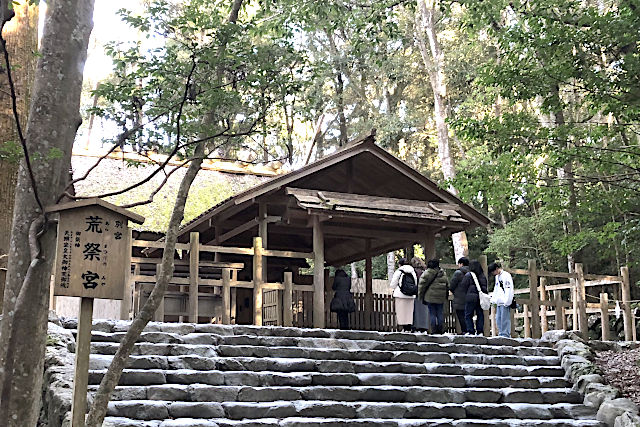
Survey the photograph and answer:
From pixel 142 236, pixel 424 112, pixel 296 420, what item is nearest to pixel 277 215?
pixel 142 236

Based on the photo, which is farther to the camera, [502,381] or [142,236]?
[142,236]

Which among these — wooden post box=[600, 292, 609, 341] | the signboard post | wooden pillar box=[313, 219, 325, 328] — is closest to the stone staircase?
the signboard post

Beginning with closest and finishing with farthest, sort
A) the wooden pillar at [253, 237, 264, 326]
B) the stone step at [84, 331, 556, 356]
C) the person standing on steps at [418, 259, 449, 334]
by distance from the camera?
the stone step at [84, 331, 556, 356], the wooden pillar at [253, 237, 264, 326], the person standing on steps at [418, 259, 449, 334]

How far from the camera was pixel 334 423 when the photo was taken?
329 inches

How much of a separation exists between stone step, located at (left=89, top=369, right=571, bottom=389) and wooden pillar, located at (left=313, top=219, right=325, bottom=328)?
3804 mm

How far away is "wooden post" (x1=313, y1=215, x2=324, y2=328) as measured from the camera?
44.8 feet

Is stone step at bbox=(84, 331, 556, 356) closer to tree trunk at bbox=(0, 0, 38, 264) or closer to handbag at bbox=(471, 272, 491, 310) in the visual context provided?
handbag at bbox=(471, 272, 491, 310)

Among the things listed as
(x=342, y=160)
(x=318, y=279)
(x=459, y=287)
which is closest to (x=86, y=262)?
(x=318, y=279)

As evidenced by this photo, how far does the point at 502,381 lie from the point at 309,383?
315cm

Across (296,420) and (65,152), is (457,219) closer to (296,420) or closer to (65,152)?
(296,420)

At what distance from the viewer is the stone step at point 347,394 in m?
8.17

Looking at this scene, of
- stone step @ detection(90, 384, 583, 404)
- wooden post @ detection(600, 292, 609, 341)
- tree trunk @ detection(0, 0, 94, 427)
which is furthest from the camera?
wooden post @ detection(600, 292, 609, 341)

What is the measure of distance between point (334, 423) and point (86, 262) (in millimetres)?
3979

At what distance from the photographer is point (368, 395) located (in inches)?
366
